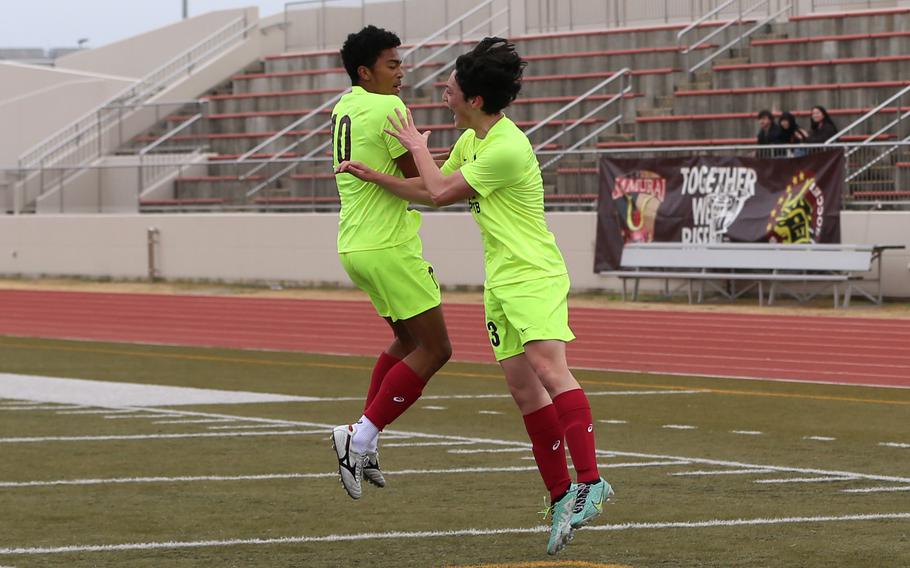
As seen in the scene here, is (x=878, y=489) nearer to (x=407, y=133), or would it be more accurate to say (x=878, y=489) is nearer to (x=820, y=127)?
(x=407, y=133)

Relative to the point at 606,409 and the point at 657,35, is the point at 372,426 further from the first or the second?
the point at 657,35

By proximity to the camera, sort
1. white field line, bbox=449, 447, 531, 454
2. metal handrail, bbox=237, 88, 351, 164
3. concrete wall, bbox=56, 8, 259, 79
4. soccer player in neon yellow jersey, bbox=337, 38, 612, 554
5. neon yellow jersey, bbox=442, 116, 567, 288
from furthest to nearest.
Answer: concrete wall, bbox=56, 8, 259, 79, metal handrail, bbox=237, 88, 351, 164, white field line, bbox=449, 447, 531, 454, neon yellow jersey, bbox=442, 116, 567, 288, soccer player in neon yellow jersey, bbox=337, 38, 612, 554

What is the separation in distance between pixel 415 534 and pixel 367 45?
2202 millimetres

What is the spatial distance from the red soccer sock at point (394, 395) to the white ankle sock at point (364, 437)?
4 centimetres

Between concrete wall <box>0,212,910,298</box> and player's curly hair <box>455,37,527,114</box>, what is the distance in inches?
611

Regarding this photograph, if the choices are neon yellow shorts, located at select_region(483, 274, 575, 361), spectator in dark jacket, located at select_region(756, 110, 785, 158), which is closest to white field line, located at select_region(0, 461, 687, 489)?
neon yellow shorts, located at select_region(483, 274, 575, 361)

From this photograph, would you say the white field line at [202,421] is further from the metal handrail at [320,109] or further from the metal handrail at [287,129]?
the metal handrail at [287,129]

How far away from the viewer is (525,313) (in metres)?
6.67

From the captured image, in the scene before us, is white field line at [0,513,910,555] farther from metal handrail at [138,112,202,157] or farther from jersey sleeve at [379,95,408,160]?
metal handrail at [138,112,202,157]

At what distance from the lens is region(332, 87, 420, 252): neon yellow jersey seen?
756cm

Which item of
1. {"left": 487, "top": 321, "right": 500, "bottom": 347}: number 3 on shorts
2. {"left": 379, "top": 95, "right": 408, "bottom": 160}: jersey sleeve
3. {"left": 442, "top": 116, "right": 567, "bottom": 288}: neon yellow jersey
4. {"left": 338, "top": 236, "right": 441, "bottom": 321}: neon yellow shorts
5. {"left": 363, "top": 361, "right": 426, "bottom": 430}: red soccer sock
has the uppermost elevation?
{"left": 379, "top": 95, "right": 408, "bottom": 160}: jersey sleeve

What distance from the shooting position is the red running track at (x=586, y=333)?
654 inches

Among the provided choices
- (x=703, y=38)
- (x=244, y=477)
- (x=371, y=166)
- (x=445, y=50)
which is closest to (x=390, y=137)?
(x=371, y=166)

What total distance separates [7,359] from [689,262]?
9239 mm
